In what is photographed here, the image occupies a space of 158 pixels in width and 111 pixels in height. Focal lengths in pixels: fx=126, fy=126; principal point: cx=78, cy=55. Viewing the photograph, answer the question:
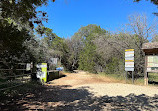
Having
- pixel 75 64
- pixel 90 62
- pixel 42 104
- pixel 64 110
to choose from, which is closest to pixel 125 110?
pixel 64 110

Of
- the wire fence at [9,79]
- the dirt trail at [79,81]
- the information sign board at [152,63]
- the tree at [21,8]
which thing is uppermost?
the tree at [21,8]

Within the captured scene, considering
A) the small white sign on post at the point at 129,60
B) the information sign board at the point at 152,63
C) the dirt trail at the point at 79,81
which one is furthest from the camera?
the dirt trail at the point at 79,81

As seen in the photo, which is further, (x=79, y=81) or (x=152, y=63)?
(x=79, y=81)

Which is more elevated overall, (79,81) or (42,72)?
(42,72)

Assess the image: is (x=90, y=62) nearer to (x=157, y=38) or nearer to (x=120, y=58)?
(x=120, y=58)

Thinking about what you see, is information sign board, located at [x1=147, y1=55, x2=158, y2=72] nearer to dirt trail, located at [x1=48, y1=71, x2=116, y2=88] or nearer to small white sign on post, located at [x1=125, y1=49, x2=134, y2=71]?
small white sign on post, located at [x1=125, y1=49, x2=134, y2=71]

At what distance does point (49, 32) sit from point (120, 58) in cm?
2277

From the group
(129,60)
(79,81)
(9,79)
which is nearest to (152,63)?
(129,60)

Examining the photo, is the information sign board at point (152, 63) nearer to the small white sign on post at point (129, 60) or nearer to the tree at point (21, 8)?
the small white sign on post at point (129, 60)

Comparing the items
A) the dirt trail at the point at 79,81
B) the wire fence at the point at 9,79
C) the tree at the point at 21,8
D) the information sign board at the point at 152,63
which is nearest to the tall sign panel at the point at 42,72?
the dirt trail at the point at 79,81

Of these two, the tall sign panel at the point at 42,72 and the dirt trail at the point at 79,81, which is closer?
the tall sign panel at the point at 42,72

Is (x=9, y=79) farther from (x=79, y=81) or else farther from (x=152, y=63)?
(x=152, y=63)

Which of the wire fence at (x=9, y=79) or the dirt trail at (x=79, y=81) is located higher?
the wire fence at (x=9, y=79)

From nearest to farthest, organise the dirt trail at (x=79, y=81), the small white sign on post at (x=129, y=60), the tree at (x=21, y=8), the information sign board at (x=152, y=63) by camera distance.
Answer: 1. the tree at (x=21, y=8)
2. the information sign board at (x=152, y=63)
3. the small white sign on post at (x=129, y=60)
4. the dirt trail at (x=79, y=81)
